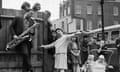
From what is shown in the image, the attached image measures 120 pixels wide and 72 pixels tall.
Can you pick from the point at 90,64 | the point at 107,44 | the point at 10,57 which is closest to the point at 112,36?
the point at 107,44

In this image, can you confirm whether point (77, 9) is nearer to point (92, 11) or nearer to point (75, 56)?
point (92, 11)

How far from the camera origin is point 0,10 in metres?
8.38

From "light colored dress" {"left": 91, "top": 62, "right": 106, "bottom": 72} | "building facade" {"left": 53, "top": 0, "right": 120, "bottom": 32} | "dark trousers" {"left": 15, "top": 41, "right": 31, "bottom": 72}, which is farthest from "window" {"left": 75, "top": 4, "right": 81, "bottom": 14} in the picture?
"light colored dress" {"left": 91, "top": 62, "right": 106, "bottom": 72}

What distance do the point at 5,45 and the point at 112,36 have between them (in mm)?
4086

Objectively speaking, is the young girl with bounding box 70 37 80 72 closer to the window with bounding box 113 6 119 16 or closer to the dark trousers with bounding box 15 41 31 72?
the dark trousers with bounding box 15 41 31 72

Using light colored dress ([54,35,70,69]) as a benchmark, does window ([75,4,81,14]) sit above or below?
above

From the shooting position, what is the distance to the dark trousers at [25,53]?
807 cm

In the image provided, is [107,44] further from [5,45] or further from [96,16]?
[96,16]

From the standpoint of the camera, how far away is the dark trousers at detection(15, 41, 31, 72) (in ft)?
26.5

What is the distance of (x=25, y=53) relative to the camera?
809 centimetres

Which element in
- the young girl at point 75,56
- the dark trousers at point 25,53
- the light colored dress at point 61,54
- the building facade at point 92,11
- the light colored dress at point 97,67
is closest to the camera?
the light colored dress at point 61,54

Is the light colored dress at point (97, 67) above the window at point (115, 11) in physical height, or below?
below

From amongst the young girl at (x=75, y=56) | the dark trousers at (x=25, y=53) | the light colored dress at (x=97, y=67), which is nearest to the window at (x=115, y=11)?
the young girl at (x=75, y=56)

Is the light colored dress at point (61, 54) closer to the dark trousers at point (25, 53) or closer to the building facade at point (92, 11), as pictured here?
the dark trousers at point (25, 53)
